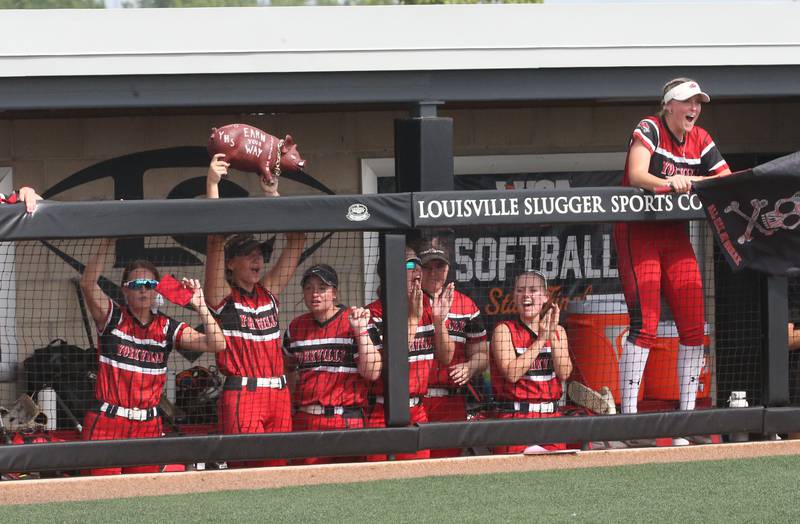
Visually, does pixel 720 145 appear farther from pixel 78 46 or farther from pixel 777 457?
pixel 78 46

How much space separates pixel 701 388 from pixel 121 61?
3.53 metres

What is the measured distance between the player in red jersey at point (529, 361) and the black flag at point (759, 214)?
808 millimetres

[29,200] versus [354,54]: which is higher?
[354,54]

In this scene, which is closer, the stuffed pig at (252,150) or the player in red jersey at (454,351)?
the stuffed pig at (252,150)

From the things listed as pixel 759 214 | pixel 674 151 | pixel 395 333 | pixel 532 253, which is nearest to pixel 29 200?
pixel 395 333

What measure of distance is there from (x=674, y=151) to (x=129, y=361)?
2.53 meters

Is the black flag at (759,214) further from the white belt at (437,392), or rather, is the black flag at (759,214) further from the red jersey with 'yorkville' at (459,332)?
the white belt at (437,392)

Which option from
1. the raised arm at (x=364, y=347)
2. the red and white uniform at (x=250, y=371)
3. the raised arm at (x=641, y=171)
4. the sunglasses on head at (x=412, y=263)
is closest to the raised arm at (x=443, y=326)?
the sunglasses on head at (x=412, y=263)

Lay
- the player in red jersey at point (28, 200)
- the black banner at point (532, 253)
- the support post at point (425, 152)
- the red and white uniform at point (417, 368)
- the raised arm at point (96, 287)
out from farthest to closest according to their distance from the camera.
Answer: the black banner at point (532, 253) → the support post at point (425, 152) → the red and white uniform at point (417, 368) → the raised arm at point (96, 287) → the player in red jersey at point (28, 200)

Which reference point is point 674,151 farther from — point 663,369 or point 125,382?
point 125,382

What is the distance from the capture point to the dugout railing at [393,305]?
4617 millimetres

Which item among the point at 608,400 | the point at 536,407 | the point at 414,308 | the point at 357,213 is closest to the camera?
the point at 357,213

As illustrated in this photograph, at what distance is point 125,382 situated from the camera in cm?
491

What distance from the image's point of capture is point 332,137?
6.86 metres
